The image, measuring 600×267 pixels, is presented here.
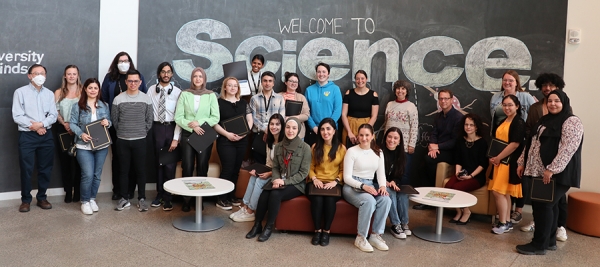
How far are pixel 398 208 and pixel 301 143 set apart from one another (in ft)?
4.04

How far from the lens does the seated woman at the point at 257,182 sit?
5504mm

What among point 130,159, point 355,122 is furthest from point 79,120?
point 355,122

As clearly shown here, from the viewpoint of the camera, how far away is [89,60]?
6.66 metres

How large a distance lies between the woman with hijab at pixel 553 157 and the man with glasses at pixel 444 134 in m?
1.43

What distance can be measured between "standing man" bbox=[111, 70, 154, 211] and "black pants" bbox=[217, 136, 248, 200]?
87 cm

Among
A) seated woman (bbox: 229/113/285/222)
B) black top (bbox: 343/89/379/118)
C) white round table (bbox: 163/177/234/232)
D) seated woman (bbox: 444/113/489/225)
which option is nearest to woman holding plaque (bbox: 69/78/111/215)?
white round table (bbox: 163/177/234/232)

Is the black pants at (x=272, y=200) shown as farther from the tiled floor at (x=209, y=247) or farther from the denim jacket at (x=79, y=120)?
the denim jacket at (x=79, y=120)

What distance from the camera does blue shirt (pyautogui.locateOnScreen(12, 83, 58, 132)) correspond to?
5.72 m

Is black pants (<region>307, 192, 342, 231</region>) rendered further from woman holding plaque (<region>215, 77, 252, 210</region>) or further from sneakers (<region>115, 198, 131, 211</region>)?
sneakers (<region>115, 198, 131, 211</region>)

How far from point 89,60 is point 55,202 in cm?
184

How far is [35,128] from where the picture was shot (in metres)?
5.74

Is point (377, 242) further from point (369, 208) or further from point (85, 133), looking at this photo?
point (85, 133)

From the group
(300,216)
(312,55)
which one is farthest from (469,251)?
(312,55)

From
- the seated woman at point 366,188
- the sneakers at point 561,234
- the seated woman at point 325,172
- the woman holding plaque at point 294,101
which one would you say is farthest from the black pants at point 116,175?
the sneakers at point 561,234
